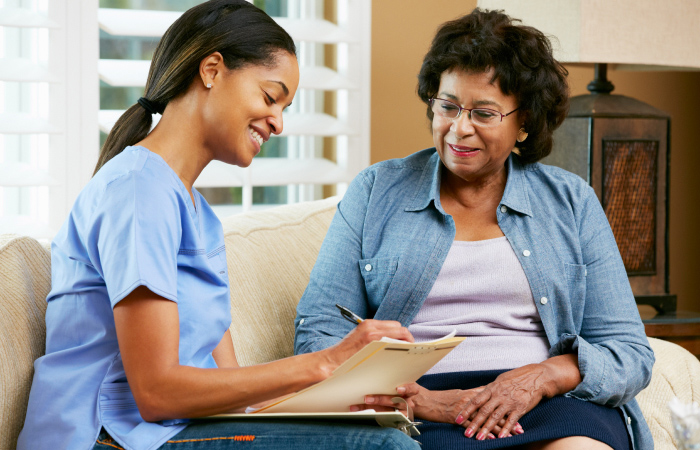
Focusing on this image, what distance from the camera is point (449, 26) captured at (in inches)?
67.6

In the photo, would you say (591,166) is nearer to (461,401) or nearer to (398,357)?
(461,401)

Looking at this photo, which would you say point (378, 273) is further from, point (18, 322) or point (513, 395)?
point (18, 322)

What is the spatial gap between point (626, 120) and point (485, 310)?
38.4 inches

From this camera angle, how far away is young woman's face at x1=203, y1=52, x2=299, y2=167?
116cm

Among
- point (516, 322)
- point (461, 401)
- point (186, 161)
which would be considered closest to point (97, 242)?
point (186, 161)

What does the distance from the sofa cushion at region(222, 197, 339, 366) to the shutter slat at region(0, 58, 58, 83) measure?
67cm

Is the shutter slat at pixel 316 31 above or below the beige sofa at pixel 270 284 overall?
above

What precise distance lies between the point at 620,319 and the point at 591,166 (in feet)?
2.47

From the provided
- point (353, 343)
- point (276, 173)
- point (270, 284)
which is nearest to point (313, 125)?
point (276, 173)

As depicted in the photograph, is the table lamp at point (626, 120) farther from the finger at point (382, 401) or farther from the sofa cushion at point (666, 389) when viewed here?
the finger at point (382, 401)

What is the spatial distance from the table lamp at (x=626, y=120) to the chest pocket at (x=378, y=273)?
88cm

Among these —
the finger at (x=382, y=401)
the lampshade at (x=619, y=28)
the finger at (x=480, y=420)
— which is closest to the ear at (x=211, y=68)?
the finger at (x=382, y=401)

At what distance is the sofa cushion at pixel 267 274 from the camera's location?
165 centimetres

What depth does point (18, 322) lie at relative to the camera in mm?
1231
